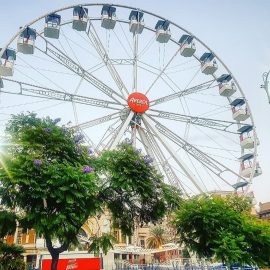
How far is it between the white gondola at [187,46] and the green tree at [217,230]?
56.0 ft

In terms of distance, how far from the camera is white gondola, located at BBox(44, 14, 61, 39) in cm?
2578

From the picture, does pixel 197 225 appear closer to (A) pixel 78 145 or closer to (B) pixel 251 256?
(B) pixel 251 256

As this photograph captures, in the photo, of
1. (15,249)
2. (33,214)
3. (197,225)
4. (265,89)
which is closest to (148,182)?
(197,225)

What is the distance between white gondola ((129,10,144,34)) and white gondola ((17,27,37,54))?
29.2 ft

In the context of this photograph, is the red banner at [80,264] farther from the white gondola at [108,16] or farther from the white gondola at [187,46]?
the white gondola at [187,46]

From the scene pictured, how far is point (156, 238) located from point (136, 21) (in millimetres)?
39534

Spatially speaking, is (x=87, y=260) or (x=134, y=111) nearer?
(x=87, y=260)

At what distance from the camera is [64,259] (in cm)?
2523

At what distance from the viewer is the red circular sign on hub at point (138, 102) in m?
27.5

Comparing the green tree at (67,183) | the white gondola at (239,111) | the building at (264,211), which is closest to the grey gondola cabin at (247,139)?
the white gondola at (239,111)

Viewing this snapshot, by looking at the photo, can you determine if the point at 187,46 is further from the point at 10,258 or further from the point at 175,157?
the point at 10,258

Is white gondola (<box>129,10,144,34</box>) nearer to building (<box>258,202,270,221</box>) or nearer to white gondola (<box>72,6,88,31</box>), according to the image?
white gondola (<box>72,6,88,31</box>)

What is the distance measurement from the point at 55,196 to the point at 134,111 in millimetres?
14799

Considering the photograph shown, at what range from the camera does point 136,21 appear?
98.2 ft
